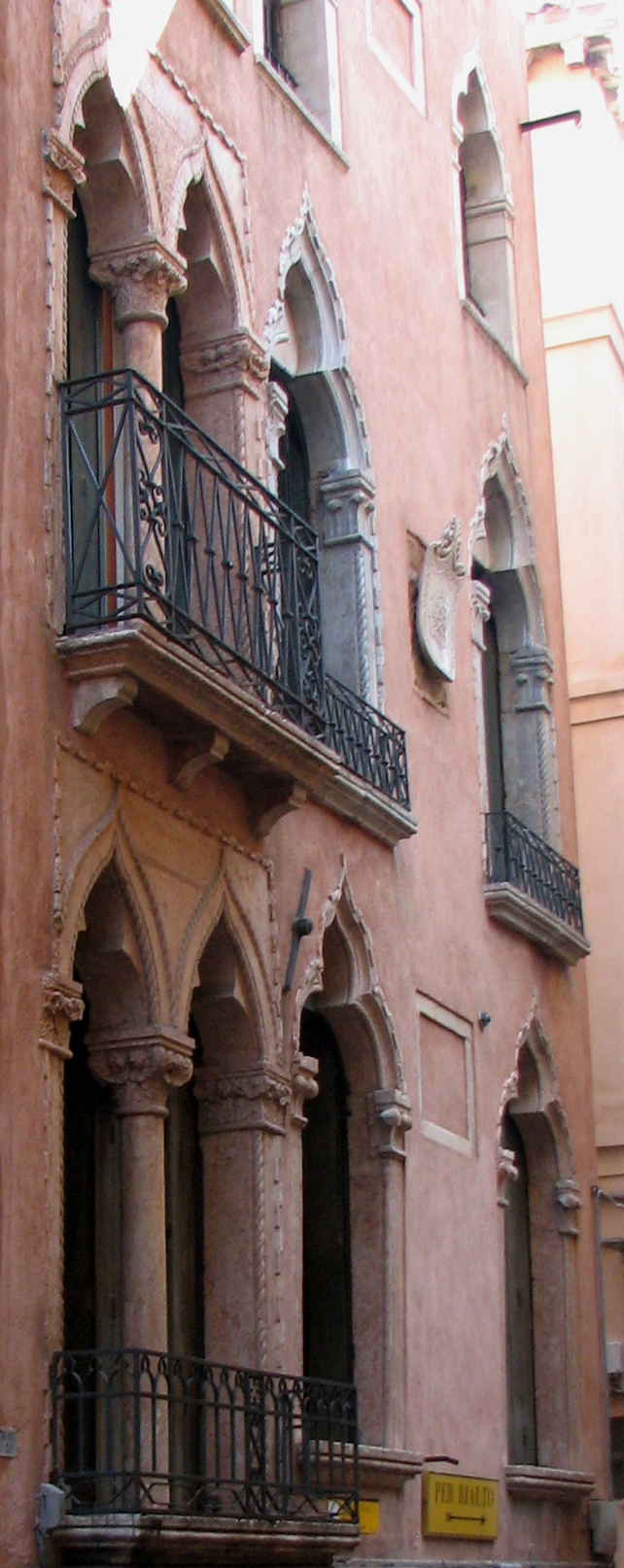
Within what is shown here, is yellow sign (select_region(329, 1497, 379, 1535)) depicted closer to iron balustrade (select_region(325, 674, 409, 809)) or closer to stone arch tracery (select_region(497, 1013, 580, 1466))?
stone arch tracery (select_region(497, 1013, 580, 1466))

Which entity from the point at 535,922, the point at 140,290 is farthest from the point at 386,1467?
the point at 140,290

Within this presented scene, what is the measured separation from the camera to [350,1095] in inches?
516

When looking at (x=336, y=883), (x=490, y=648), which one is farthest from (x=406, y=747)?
(x=490, y=648)

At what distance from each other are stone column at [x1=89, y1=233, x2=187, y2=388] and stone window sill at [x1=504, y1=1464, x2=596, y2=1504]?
246 inches

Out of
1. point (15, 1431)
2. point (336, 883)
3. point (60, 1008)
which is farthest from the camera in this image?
point (336, 883)

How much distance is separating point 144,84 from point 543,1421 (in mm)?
7872

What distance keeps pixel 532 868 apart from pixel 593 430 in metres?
5.57

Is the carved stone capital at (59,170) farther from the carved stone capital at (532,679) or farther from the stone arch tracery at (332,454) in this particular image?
the carved stone capital at (532,679)

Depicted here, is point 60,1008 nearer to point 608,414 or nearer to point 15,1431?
point 15,1431

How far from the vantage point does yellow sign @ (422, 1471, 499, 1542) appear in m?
12.9

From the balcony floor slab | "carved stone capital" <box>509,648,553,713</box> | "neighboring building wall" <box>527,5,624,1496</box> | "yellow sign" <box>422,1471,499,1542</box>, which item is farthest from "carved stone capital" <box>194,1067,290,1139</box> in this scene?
"neighboring building wall" <box>527,5,624,1496</box>

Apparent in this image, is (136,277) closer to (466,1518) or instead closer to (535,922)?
(535,922)

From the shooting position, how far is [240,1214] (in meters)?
11.2

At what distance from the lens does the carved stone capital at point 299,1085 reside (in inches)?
462
